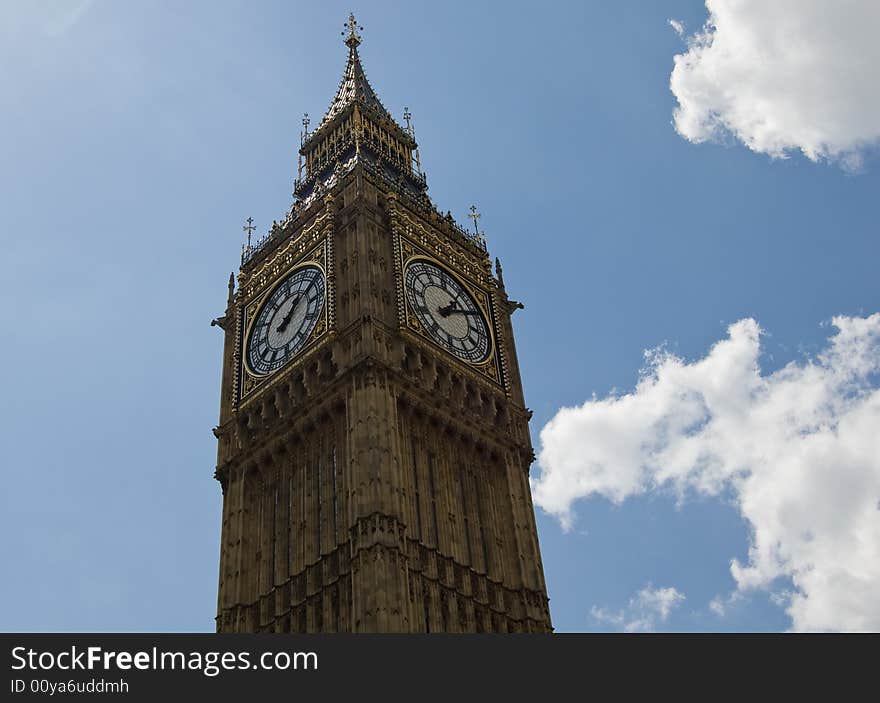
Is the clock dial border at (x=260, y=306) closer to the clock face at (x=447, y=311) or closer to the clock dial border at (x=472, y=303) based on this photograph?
the clock dial border at (x=472, y=303)

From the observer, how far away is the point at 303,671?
29.8 metres

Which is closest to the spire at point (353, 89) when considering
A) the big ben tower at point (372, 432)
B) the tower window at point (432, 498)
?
the big ben tower at point (372, 432)

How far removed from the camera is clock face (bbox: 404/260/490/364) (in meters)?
64.2

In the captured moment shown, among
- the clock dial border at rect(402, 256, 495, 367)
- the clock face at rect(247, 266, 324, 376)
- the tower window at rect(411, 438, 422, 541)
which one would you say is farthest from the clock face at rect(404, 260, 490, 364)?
the tower window at rect(411, 438, 422, 541)

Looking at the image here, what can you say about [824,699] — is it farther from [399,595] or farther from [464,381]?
[464,381]

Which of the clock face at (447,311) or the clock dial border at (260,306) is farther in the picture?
the clock face at (447,311)

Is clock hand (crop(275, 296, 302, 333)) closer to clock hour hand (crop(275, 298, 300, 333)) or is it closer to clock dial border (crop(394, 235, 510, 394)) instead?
clock hour hand (crop(275, 298, 300, 333))

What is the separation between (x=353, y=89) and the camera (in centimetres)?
8769

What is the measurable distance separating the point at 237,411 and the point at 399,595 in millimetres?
18978

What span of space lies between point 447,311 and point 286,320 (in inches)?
370

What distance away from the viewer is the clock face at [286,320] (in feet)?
210

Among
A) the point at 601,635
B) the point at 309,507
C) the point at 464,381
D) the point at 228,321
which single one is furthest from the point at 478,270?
the point at 601,635

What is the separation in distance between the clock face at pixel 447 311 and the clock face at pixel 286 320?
5.51m

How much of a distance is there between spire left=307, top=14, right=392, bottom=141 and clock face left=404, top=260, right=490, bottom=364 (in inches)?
871
